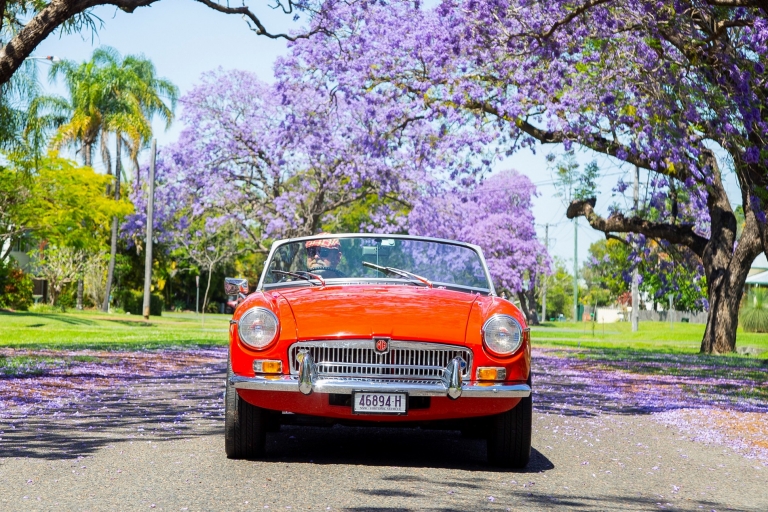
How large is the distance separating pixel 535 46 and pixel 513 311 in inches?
455

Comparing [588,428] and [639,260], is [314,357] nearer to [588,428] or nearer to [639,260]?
[588,428]

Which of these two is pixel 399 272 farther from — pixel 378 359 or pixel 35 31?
pixel 35 31

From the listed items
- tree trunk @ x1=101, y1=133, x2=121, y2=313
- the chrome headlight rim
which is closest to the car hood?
the chrome headlight rim

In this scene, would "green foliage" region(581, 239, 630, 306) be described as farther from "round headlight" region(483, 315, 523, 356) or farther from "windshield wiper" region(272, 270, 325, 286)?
"round headlight" region(483, 315, 523, 356)

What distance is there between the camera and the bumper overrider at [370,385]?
5938 mm

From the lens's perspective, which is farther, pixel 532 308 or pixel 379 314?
pixel 532 308

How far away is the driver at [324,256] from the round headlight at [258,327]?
1257 millimetres

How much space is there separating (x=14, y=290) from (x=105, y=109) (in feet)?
41.7

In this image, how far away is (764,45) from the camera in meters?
13.9

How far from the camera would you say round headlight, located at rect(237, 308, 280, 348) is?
20.2 ft

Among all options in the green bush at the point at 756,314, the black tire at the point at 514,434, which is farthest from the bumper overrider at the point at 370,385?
the green bush at the point at 756,314

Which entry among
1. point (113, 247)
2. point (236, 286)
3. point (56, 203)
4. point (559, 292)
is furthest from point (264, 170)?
point (559, 292)

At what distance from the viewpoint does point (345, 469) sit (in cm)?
611

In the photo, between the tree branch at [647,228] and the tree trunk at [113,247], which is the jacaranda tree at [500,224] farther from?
the tree trunk at [113,247]
